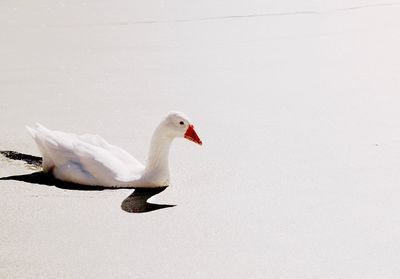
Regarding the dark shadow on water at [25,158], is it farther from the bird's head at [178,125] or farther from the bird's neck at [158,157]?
the bird's head at [178,125]

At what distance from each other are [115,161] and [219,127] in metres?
1.27

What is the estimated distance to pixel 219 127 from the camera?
234 inches

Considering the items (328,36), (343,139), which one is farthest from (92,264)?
(328,36)

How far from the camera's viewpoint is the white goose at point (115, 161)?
4.79m

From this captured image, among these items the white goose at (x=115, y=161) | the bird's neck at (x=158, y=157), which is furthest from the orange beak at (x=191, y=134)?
the bird's neck at (x=158, y=157)

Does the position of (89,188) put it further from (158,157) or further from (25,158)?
(25,158)

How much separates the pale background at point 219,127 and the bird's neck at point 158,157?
153mm

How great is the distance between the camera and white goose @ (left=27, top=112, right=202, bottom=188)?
4.79 meters

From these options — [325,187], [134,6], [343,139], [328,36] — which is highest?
[134,6]

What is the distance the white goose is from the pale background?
106 mm

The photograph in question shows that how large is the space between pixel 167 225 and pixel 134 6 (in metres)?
5.77

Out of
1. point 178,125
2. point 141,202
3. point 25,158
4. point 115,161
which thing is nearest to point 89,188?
point 115,161

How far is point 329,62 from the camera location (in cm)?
755

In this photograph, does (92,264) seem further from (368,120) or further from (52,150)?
(368,120)
